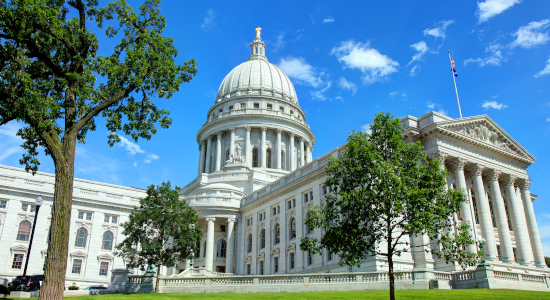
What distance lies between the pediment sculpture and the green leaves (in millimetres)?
28474

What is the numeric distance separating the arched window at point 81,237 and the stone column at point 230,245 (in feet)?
62.5

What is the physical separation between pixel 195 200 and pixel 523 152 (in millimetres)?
42031

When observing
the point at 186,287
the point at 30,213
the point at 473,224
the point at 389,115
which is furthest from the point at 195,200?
the point at 389,115

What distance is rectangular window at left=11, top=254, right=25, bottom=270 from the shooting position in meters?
55.0

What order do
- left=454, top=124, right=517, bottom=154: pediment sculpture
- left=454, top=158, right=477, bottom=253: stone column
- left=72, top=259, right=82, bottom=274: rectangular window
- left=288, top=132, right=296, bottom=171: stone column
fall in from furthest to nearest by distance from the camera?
left=288, top=132, right=296, bottom=171: stone column < left=72, top=259, right=82, bottom=274: rectangular window < left=454, top=124, right=517, bottom=154: pediment sculpture < left=454, top=158, right=477, bottom=253: stone column

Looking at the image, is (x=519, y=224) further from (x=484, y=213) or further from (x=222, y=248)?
(x=222, y=248)

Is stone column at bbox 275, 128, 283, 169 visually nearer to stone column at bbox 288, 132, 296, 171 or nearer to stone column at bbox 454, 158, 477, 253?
stone column at bbox 288, 132, 296, 171

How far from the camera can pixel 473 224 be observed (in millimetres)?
43969

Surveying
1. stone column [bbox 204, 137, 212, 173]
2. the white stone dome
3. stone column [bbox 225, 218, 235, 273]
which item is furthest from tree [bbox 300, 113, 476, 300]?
the white stone dome

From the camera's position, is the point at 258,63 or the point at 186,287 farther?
the point at 258,63

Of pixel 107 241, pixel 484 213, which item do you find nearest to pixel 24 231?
pixel 107 241

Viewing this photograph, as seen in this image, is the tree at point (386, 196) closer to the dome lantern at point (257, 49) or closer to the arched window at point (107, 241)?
the arched window at point (107, 241)

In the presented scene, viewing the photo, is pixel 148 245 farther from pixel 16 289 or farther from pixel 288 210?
pixel 288 210

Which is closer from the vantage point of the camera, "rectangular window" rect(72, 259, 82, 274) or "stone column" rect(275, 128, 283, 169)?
"rectangular window" rect(72, 259, 82, 274)
